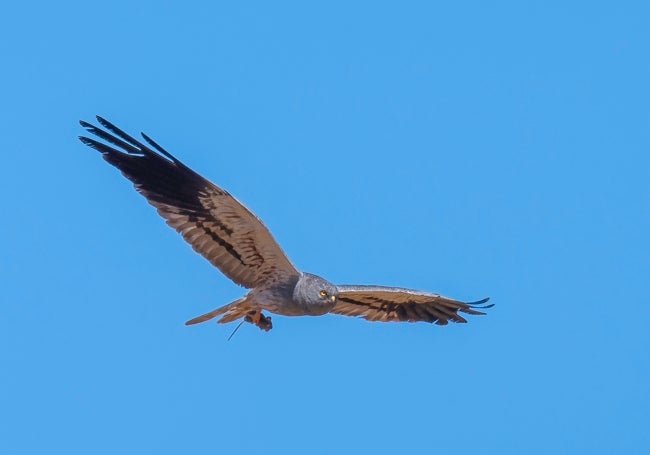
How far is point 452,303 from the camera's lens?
64.4ft

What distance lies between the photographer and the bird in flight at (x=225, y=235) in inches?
679

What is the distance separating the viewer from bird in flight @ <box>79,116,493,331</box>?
17.2 meters

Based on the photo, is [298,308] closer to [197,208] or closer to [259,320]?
[259,320]

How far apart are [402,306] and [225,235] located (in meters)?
3.28

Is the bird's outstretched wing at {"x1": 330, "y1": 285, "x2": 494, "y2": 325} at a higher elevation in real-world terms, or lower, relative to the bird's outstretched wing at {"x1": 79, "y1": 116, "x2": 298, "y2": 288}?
higher

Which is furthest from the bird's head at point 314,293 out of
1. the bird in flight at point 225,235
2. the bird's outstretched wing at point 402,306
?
the bird's outstretched wing at point 402,306

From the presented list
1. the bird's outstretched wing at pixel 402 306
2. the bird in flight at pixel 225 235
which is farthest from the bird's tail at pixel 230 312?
the bird's outstretched wing at pixel 402 306

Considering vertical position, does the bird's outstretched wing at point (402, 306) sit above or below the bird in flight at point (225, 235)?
above

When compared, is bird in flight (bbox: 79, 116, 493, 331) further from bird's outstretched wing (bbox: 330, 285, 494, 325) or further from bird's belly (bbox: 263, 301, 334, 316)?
bird's outstretched wing (bbox: 330, 285, 494, 325)

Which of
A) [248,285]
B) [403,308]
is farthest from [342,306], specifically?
[248,285]

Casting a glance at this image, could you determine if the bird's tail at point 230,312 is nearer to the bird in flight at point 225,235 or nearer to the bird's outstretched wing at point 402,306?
the bird in flight at point 225,235

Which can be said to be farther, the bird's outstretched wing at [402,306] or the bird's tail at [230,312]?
the bird's outstretched wing at [402,306]

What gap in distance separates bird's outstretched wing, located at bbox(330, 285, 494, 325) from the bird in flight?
124cm

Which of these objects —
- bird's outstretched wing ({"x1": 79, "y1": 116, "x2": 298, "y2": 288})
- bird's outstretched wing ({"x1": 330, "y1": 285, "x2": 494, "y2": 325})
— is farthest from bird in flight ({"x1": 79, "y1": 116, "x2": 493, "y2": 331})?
bird's outstretched wing ({"x1": 330, "y1": 285, "x2": 494, "y2": 325})
